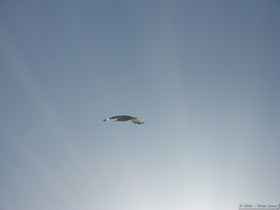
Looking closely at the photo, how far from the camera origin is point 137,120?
38.8 m

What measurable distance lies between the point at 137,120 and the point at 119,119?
2053mm

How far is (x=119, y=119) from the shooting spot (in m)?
37.4
